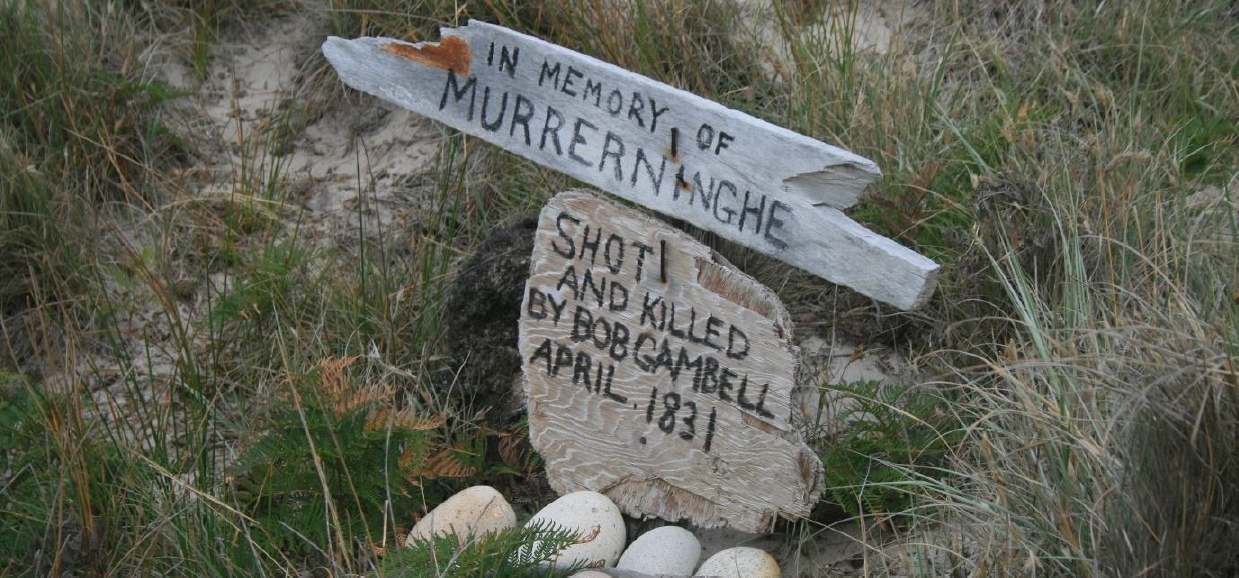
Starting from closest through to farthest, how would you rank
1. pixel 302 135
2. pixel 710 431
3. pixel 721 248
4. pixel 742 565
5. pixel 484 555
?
pixel 484 555 → pixel 742 565 → pixel 710 431 → pixel 721 248 → pixel 302 135

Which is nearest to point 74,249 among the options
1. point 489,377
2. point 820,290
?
point 489,377

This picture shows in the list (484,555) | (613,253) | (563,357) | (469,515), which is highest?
(613,253)

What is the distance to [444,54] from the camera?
9.95 ft

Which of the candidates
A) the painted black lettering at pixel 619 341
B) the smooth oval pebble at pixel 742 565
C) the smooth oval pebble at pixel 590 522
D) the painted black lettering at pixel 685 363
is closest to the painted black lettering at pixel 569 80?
the painted black lettering at pixel 619 341

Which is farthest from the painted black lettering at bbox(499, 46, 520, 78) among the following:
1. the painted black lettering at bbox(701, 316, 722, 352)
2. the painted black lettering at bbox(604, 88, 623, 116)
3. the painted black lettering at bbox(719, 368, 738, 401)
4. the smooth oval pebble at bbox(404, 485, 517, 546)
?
the smooth oval pebble at bbox(404, 485, 517, 546)

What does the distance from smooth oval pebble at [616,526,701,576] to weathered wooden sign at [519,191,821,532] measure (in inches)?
4.9

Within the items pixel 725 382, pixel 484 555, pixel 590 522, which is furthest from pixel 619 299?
pixel 484 555

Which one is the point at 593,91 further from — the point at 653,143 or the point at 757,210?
the point at 757,210

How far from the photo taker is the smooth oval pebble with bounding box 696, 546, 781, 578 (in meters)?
2.59

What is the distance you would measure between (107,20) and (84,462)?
2.24 meters

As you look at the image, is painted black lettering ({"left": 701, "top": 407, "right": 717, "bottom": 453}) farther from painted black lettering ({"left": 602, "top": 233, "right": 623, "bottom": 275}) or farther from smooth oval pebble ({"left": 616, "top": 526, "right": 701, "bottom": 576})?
painted black lettering ({"left": 602, "top": 233, "right": 623, "bottom": 275})

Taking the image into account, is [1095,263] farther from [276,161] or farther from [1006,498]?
[276,161]

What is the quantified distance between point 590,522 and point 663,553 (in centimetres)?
22

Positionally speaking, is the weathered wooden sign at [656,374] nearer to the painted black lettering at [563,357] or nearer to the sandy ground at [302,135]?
the painted black lettering at [563,357]
